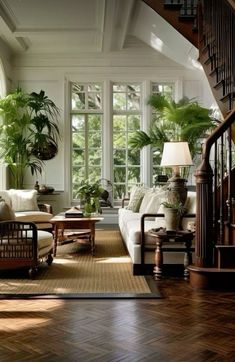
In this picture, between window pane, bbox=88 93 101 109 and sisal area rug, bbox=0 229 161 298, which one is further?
window pane, bbox=88 93 101 109

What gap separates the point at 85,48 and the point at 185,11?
343 cm

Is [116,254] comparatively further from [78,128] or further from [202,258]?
[78,128]

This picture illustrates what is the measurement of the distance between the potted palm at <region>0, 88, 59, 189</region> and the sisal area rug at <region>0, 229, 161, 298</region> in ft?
10.7

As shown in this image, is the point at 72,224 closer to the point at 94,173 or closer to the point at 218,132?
the point at 218,132

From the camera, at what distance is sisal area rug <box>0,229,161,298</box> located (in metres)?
3.96

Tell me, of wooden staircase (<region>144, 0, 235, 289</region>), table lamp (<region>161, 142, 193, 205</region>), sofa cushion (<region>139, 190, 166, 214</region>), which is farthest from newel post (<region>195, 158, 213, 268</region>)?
sofa cushion (<region>139, 190, 166, 214</region>)

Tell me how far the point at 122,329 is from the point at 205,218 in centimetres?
151

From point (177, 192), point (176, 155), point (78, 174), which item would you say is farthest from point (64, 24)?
point (177, 192)

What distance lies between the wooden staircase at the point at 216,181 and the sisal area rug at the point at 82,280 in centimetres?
58

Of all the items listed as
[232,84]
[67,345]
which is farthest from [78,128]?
[67,345]

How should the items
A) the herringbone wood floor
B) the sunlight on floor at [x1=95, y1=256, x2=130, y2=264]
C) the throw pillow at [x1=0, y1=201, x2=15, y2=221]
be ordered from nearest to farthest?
the herringbone wood floor → the throw pillow at [x1=0, y1=201, x2=15, y2=221] → the sunlight on floor at [x1=95, y1=256, x2=130, y2=264]

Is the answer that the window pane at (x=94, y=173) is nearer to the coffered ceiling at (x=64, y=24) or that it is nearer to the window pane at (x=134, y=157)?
the window pane at (x=134, y=157)

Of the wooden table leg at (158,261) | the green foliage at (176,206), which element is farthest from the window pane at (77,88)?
the wooden table leg at (158,261)

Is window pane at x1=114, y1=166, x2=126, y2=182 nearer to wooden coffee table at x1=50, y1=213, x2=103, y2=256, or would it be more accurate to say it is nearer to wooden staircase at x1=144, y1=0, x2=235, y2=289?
wooden coffee table at x1=50, y1=213, x2=103, y2=256
